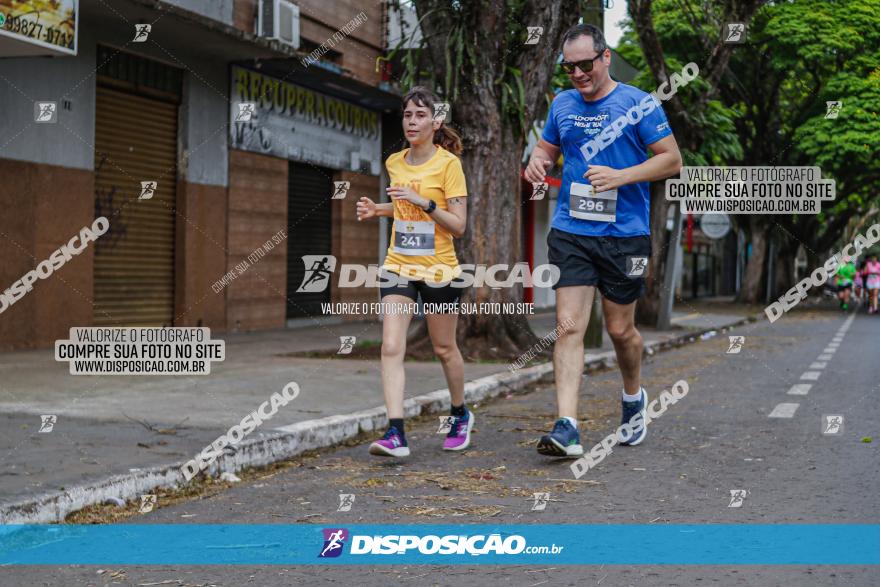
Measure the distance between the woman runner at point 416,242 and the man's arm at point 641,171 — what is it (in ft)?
2.60

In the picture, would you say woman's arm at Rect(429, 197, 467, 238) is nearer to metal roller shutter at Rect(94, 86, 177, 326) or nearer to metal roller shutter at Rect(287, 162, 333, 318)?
metal roller shutter at Rect(94, 86, 177, 326)

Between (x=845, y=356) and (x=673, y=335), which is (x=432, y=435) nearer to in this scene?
(x=845, y=356)

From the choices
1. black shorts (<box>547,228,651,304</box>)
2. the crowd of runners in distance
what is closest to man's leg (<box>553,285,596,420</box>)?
black shorts (<box>547,228,651,304</box>)

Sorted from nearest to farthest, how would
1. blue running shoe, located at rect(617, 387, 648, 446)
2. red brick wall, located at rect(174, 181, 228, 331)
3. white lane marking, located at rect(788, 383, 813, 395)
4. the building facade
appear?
blue running shoe, located at rect(617, 387, 648, 446)
white lane marking, located at rect(788, 383, 813, 395)
the building facade
red brick wall, located at rect(174, 181, 228, 331)

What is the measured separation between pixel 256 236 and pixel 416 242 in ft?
38.1

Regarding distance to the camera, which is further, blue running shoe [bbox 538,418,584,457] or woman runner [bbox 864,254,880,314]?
woman runner [bbox 864,254,880,314]

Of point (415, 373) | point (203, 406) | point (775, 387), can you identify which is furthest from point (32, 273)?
point (775, 387)

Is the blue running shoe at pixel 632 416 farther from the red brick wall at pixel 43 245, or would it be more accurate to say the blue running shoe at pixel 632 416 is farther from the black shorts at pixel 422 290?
the red brick wall at pixel 43 245

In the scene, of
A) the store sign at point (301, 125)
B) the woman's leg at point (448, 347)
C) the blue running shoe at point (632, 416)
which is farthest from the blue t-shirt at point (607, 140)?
the store sign at point (301, 125)

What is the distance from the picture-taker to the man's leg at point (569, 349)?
5.95 m

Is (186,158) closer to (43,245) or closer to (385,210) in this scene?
(43,245)

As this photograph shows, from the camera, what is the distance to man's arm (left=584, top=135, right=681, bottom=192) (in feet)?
19.0

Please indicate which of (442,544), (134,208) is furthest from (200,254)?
(442,544)

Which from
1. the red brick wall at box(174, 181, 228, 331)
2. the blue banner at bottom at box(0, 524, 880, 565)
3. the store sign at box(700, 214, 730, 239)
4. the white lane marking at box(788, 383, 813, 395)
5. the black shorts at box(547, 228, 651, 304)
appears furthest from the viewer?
the store sign at box(700, 214, 730, 239)
